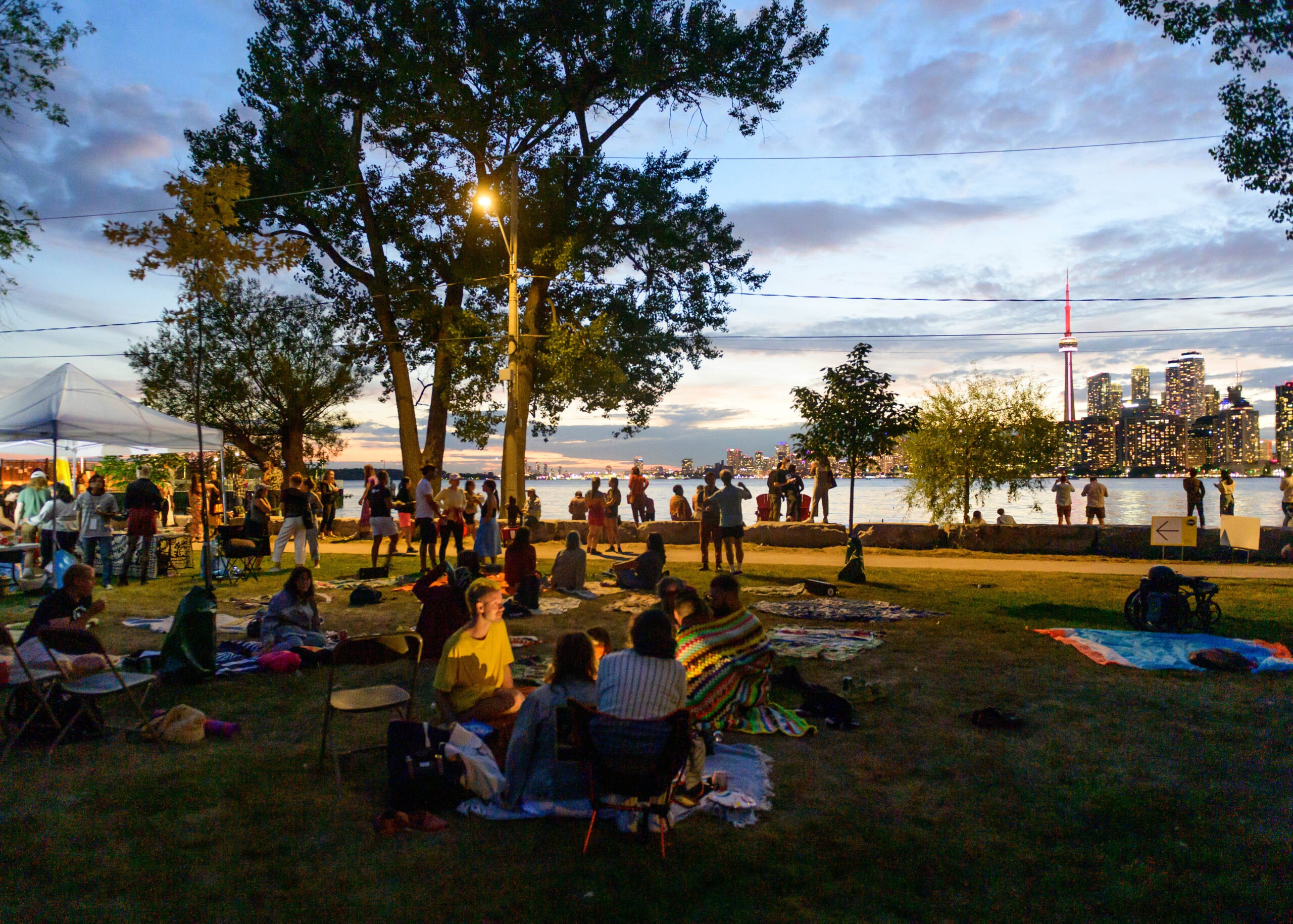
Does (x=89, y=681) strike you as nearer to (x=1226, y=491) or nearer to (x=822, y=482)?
(x=822, y=482)

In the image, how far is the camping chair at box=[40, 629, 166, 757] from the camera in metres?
5.04

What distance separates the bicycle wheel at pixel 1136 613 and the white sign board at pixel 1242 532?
717 cm

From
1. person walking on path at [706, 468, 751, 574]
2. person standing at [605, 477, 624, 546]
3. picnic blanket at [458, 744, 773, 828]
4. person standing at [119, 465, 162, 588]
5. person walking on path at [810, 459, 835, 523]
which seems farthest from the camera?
person walking on path at [810, 459, 835, 523]

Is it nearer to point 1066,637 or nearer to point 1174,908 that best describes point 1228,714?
point 1066,637

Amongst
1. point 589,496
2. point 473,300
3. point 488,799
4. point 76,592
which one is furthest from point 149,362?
point 488,799

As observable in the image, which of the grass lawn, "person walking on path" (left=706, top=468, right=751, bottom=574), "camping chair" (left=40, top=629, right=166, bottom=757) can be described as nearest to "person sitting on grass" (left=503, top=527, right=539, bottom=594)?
"person walking on path" (left=706, top=468, right=751, bottom=574)

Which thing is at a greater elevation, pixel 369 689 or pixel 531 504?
pixel 531 504

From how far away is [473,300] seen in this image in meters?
25.5

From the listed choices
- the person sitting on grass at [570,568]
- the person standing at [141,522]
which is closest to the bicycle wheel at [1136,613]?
the person sitting on grass at [570,568]

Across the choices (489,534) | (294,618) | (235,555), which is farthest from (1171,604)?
(235,555)

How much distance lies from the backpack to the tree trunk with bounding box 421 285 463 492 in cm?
1909

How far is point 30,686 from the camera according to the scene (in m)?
5.58

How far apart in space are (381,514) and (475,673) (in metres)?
10.6

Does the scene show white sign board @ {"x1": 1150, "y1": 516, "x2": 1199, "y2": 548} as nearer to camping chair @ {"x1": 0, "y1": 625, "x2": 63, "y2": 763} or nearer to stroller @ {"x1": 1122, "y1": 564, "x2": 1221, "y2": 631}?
stroller @ {"x1": 1122, "y1": 564, "x2": 1221, "y2": 631}
